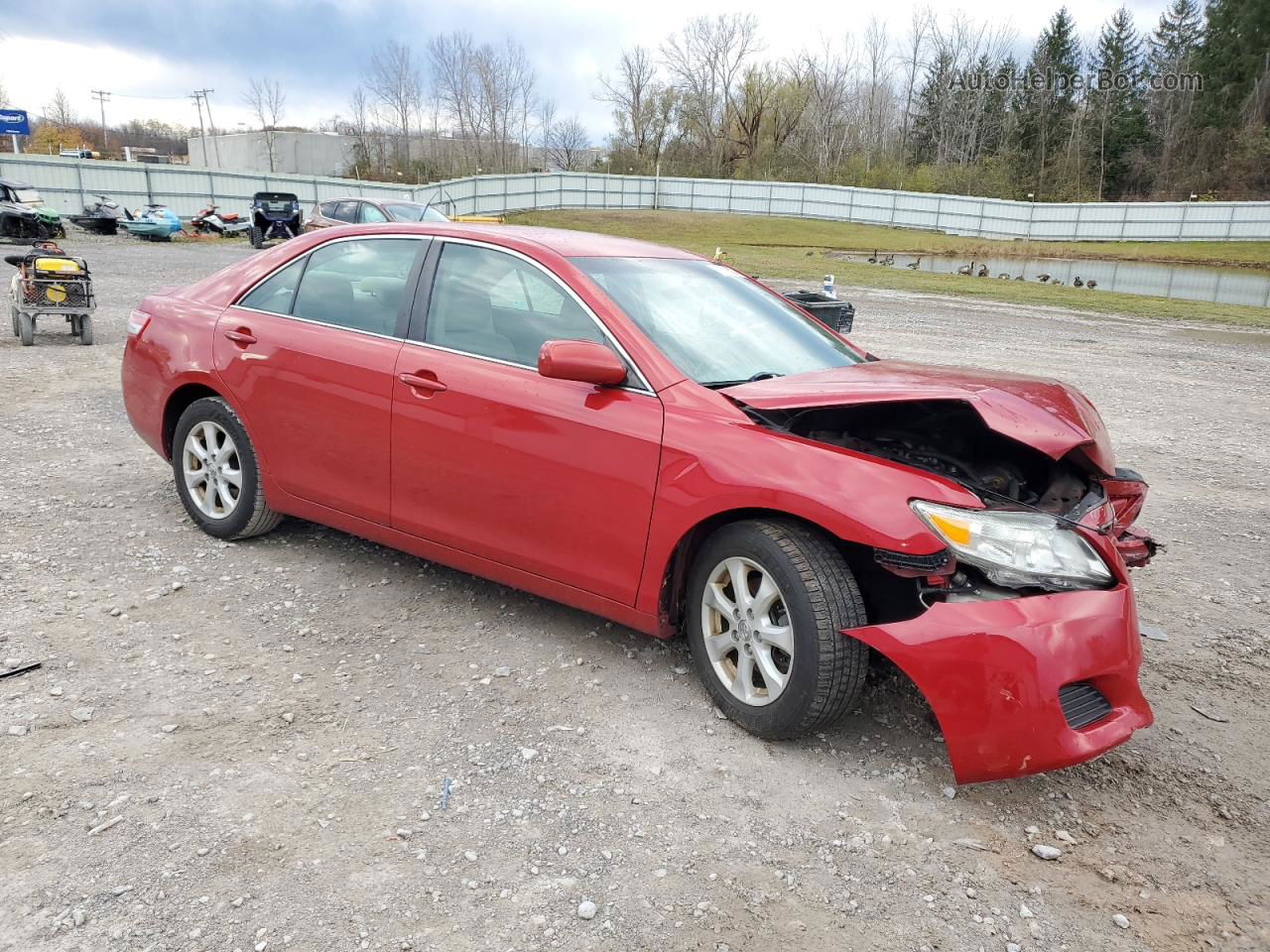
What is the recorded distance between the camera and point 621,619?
3.57 m

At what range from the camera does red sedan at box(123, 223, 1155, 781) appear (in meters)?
2.86

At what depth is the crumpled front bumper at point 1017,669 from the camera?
8.98ft

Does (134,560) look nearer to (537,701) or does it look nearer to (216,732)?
(216,732)

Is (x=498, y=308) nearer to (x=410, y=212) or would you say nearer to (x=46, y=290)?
(x=46, y=290)

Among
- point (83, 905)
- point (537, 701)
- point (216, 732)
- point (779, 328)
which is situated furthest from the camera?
point (779, 328)

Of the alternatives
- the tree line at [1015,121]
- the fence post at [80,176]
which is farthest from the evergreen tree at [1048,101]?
the fence post at [80,176]

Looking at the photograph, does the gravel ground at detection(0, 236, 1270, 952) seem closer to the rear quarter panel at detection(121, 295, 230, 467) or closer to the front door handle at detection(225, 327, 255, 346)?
the rear quarter panel at detection(121, 295, 230, 467)

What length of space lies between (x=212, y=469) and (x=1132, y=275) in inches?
1549

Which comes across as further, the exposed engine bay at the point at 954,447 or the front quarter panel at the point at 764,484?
the exposed engine bay at the point at 954,447

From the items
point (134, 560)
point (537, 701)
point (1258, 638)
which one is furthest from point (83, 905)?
point (1258, 638)

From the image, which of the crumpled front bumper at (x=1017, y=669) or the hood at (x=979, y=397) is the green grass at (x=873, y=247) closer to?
the hood at (x=979, y=397)

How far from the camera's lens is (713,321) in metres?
3.97

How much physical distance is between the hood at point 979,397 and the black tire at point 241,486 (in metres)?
2.57

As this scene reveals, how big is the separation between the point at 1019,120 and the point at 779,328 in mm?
83274
